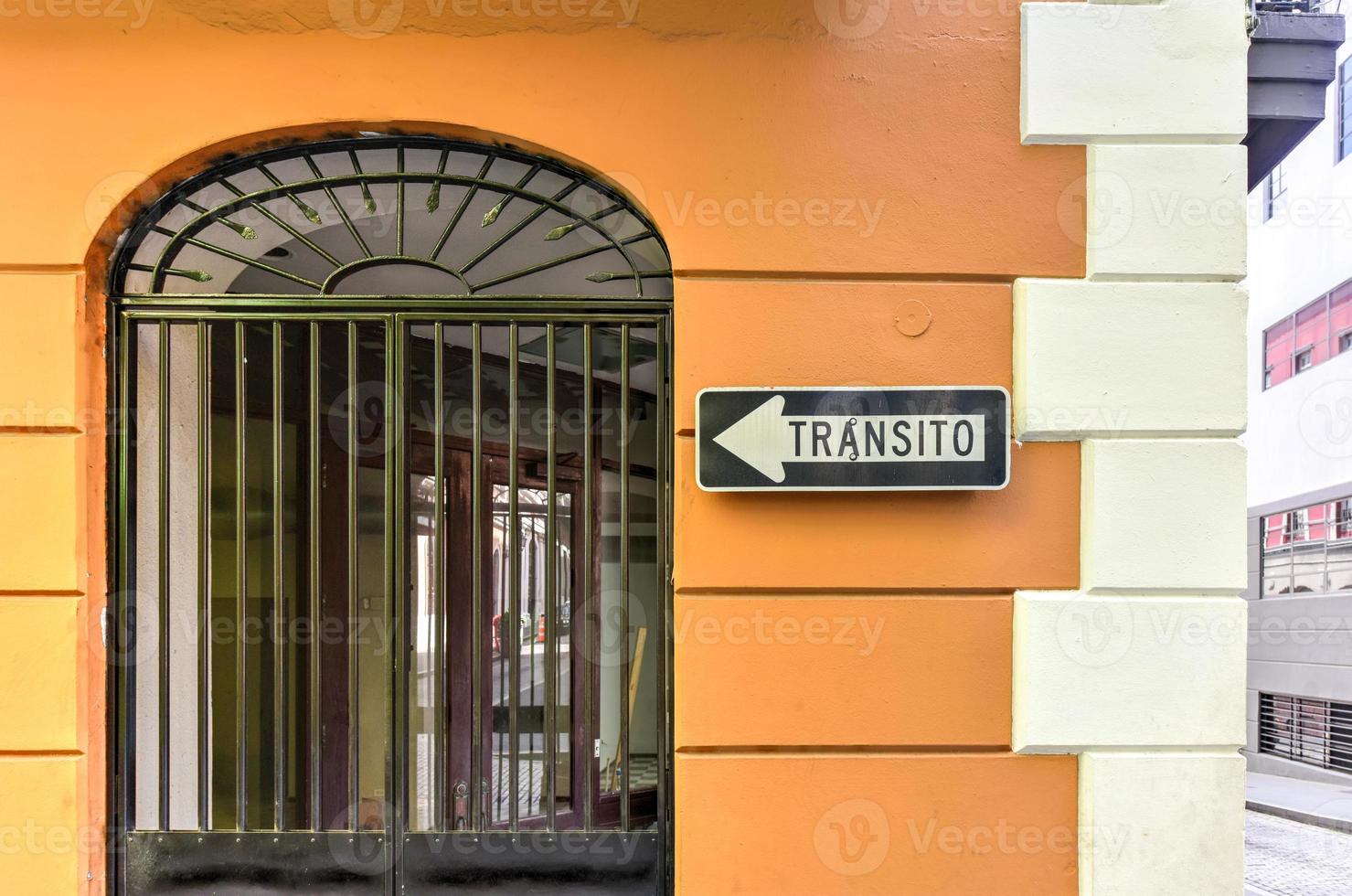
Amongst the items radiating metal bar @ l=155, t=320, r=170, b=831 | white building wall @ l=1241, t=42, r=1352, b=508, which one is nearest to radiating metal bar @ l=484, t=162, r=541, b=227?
radiating metal bar @ l=155, t=320, r=170, b=831

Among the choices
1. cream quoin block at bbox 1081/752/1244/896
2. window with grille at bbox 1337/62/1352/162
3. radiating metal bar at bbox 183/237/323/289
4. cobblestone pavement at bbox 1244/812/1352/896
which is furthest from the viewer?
window with grille at bbox 1337/62/1352/162

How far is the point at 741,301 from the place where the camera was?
3.10 metres

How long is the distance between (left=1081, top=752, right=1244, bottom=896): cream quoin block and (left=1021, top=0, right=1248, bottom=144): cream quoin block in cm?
233

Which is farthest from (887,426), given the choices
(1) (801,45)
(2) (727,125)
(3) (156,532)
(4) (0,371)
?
(4) (0,371)

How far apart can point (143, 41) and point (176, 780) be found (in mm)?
3129

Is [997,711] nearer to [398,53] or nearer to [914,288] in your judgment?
[914,288]

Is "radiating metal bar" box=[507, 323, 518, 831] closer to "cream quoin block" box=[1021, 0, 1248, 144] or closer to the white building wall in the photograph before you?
"cream quoin block" box=[1021, 0, 1248, 144]

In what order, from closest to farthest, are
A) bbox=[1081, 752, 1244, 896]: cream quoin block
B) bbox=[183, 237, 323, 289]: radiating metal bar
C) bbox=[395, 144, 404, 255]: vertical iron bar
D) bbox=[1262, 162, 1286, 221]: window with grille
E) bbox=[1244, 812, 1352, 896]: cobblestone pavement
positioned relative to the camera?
bbox=[1081, 752, 1244, 896]: cream quoin block
bbox=[183, 237, 323, 289]: radiating metal bar
bbox=[395, 144, 404, 255]: vertical iron bar
bbox=[1244, 812, 1352, 896]: cobblestone pavement
bbox=[1262, 162, 1286, 221]: window with grille

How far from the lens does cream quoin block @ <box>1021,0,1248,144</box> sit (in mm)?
3066

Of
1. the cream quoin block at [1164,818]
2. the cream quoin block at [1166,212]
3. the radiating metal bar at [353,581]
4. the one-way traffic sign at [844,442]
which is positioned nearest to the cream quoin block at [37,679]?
the radiating metal bar at [353,581]

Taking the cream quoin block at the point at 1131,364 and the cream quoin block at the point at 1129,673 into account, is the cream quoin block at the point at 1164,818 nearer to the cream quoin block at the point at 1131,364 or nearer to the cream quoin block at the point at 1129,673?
the cream quoin block at the point at 1129,673

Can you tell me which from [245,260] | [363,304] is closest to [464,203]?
[363,304]

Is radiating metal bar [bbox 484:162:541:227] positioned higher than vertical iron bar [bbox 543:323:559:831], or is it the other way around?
radiating metal bar [bbox 484:162:541:227]

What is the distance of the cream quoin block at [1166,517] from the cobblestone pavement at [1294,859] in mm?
6434
